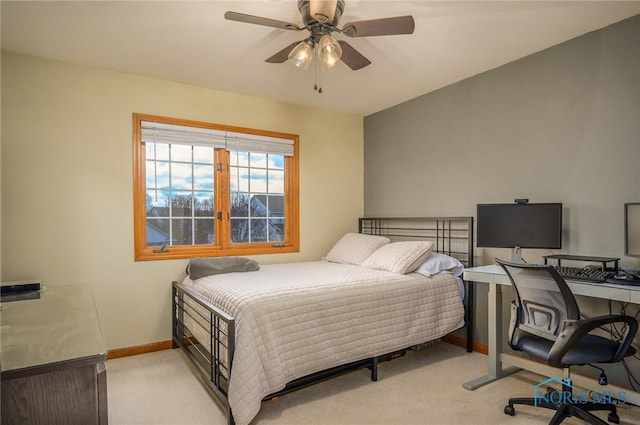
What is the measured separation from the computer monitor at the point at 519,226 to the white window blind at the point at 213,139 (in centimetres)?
217

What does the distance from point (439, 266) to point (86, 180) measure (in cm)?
310

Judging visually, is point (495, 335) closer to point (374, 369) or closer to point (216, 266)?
point (374, 369)

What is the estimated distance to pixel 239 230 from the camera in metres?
3.82

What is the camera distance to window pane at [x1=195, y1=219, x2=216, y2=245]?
3586 mm

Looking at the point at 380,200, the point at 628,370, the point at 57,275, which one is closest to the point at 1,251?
the point at 57,275

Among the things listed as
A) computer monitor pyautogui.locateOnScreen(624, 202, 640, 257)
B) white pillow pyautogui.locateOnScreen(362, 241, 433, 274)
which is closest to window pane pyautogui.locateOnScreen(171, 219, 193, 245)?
white pillow pyautogui.locateOnScreen(362, 241, 433, 274)

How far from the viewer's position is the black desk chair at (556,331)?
6.10 ft

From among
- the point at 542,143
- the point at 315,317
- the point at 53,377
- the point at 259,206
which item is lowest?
the point at 315,317

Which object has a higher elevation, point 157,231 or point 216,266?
point 157,231

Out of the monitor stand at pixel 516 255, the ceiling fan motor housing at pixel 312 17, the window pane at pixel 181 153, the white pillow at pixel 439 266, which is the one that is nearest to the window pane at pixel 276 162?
the window pane at pixel 181 153

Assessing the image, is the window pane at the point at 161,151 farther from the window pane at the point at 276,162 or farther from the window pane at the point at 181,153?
the window pane at the point at 276,162

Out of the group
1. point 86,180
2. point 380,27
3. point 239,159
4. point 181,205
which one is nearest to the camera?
point 380,27

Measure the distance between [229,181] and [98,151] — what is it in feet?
3.85

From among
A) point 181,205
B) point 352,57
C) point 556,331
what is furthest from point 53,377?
point 181,205
